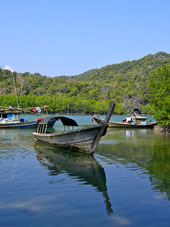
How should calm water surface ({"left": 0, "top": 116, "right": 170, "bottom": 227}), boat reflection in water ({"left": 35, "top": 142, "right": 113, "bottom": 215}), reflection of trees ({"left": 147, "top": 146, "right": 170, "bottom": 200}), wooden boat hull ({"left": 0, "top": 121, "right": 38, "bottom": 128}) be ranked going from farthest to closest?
wooden boat hull ({"left": 0, "top": 121, "right": 38, "bottom": 128}) → boat reflection in water ({"left": 35, "top": 142, "right": 113, "bottom": 215}) → reflection of trees ({"left": 147, "top": 146, "right": 170, "bottom": 200}) → calm water surface ({"left": 0, "top": 116, "right": 170, "bottom": 227})

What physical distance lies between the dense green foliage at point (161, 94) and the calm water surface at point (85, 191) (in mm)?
22723

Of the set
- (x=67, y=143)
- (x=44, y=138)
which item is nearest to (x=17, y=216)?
(x=67, y=143)

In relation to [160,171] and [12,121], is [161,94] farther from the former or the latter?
[12,121]

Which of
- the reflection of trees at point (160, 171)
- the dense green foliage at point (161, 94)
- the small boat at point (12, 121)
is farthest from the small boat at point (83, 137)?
the small boat at point (12, 121)

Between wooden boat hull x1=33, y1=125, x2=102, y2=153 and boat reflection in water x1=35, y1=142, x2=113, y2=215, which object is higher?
wooden boat hull x1=33, y1=125, x2=102, y2=153

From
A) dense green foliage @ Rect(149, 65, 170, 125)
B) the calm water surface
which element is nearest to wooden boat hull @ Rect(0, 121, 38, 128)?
dense green foliage @ Rect(149, 65, 170, 125)

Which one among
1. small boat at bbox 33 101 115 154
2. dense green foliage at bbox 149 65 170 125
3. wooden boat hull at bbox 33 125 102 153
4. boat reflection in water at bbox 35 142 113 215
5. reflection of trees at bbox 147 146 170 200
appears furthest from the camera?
dense green foliage at bbox 149 65 170 125

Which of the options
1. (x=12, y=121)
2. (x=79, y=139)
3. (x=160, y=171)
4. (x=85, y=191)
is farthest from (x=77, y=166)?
(x=12, y=121)

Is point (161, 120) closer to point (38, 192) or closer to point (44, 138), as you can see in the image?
point (44, 138)

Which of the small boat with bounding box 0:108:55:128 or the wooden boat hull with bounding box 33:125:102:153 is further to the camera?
the small boat with bounding box 0:108:55:128

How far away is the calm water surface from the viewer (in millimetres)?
9609

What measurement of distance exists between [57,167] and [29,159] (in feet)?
11.9

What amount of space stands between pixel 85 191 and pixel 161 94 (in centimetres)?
3547

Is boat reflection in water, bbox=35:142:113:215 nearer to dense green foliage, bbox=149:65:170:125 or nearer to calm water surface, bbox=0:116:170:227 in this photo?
calm water surface, bbox=0:116:170:227
